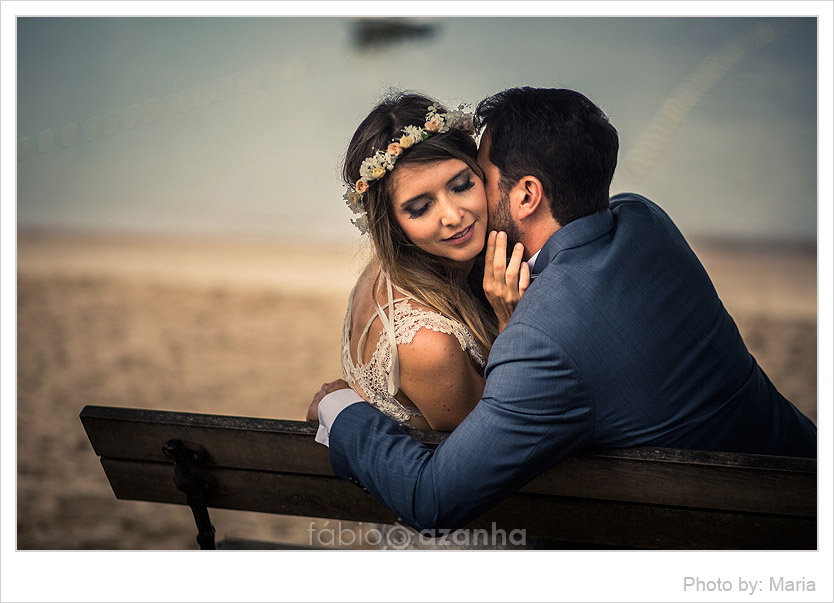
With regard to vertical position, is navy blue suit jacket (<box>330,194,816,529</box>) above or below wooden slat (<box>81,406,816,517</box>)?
above

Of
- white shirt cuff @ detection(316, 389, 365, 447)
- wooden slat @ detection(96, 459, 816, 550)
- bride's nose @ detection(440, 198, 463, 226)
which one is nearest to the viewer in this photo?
wooden slat @ detection(96, 459, 816, 550)

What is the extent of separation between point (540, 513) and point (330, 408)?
64 centimetres

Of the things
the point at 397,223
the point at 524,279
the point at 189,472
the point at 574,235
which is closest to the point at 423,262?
the point at 397,223

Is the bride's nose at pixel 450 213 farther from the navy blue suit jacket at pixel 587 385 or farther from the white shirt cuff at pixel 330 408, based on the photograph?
the white shirt cuff at pixel 330 408

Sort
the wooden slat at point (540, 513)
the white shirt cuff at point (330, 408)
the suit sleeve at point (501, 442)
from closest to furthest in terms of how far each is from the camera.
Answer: the suit sleeve at point (501, 442) < the wooden slat at point (540, 513) < the white shirt cuff at point (330, 408)

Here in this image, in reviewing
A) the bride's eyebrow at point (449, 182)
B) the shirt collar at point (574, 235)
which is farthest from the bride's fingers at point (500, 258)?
the bride's eyebrow at point (449, 182)

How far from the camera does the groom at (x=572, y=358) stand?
1896 mm

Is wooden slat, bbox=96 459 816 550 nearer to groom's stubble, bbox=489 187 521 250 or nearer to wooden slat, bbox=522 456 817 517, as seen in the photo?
wooden slat, bbox=522 456 817 517

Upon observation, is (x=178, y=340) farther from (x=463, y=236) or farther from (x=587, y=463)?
(x=587, y=463)

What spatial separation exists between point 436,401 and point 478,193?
60 centimetres

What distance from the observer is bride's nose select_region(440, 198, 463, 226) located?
7.36 feet

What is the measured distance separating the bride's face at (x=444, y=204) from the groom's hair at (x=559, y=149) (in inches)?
3.9

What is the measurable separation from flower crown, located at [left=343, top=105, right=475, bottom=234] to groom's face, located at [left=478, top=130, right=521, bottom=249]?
92mm

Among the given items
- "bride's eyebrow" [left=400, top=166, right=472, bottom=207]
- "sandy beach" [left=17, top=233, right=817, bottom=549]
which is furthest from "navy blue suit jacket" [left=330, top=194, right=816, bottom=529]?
"sandy beach" [left=17, top=233, right=817, bottom=549]
